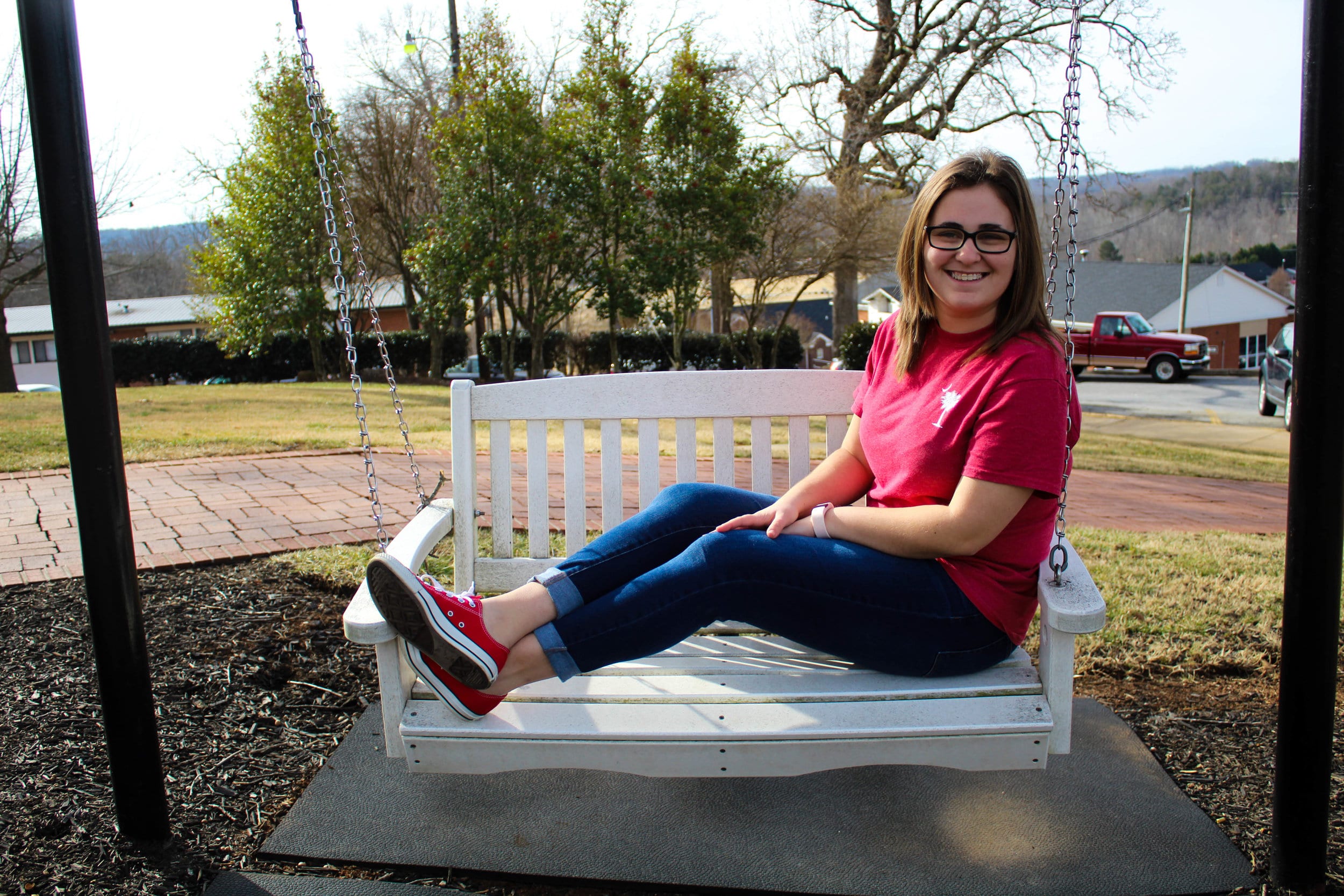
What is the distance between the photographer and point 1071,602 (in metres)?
1.81

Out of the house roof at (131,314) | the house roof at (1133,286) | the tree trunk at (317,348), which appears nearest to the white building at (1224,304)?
the house roof at (1133,286)

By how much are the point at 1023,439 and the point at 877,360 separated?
0.57 meters

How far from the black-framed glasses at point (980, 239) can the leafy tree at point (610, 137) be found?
13.5m

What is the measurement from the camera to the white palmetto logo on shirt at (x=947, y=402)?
74.6 inches

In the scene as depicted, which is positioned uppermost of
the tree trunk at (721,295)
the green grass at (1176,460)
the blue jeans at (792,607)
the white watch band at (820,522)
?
the tree trunk at (721,295)

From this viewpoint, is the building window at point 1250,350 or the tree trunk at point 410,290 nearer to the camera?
the tree trunk at point 410,290

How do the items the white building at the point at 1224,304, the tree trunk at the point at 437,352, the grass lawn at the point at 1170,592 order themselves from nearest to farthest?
the grass lawn at the point at 1170,592 < the tree trunk at the point at 437,352 < the white building at the point at 1224,304

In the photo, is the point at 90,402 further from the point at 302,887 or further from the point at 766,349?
the point at 766,349

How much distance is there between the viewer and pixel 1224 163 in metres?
57.3

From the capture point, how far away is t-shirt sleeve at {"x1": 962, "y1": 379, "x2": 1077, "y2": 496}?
177 cm

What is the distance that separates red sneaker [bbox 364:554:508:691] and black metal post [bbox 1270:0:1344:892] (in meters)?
1.60

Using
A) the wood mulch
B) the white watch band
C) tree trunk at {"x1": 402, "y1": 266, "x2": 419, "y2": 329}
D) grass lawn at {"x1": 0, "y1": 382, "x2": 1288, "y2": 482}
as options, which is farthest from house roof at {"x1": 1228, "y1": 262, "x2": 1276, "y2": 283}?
the white watch band

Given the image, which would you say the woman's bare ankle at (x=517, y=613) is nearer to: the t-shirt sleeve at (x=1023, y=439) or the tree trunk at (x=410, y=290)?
the t-shirt sleeve at (x=1023, y=439)

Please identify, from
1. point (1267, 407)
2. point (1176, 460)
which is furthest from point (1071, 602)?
point (1267, 407)
